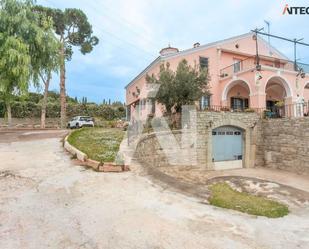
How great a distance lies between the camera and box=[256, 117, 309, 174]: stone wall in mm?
14484

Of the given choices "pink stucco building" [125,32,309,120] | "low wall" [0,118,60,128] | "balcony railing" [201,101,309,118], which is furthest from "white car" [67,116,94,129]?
"balcony railing" [201,101,309,118]

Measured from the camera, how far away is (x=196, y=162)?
15141 millimetres

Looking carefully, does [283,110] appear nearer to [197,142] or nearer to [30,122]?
[197,142]

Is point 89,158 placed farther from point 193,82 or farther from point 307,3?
point 307,3

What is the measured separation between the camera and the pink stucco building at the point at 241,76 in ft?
59.9

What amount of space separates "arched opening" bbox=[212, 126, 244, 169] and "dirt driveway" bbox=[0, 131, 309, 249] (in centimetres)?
909

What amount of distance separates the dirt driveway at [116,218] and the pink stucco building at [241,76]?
11884mm

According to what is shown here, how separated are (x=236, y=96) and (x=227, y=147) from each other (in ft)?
21.0

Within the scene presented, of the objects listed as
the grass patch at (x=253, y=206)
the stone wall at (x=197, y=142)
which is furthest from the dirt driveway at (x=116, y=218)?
the stone wall at (x=197, y=142)

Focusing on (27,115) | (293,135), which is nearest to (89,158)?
(293,135)

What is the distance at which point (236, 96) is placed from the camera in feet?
69.6

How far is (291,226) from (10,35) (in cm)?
1425

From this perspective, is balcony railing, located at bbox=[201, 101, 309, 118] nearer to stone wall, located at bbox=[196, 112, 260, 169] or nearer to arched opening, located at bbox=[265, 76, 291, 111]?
stone wall, located at bbox=[196, 112, 260, 169]

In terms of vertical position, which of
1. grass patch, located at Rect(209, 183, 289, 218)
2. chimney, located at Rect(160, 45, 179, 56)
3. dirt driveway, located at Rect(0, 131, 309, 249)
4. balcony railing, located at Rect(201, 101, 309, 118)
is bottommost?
grass patch, located at Rect(209, 183, 289, 218)
